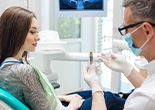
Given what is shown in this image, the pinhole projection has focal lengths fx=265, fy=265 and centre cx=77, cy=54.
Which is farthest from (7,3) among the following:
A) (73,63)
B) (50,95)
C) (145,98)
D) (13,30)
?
(145,98)

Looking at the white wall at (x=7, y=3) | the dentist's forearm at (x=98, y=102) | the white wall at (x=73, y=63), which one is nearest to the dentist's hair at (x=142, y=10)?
the dentist's forearm at (x=98, y=102)

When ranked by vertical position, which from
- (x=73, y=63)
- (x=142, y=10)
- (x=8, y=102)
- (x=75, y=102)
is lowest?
(x=73, y=63)

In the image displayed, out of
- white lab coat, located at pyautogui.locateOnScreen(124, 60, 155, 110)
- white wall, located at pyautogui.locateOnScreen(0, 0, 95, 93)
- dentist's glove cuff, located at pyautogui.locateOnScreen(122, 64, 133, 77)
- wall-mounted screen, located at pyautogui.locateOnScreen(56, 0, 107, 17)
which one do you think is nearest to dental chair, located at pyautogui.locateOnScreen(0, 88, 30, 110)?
white lab coat, located at pyautogui.locateOnScreen(124, 60, 155, 110)

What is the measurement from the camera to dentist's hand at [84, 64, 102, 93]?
1.61 metres

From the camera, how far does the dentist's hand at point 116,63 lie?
73.1 inches

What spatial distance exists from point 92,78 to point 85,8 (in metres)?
1.38

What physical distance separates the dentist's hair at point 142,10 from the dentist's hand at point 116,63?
2.38 feet

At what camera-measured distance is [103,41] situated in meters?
3.91

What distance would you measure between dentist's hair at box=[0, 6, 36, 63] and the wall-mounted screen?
129cm

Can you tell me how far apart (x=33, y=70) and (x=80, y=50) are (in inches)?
89.4

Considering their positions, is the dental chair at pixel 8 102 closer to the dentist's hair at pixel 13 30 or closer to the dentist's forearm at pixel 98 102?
the dentist's hair at pixel 13 30

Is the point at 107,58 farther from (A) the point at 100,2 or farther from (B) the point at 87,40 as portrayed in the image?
(B) the point at 87,40

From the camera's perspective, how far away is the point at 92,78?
5.46ft

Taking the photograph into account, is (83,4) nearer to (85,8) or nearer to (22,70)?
(85,8)
